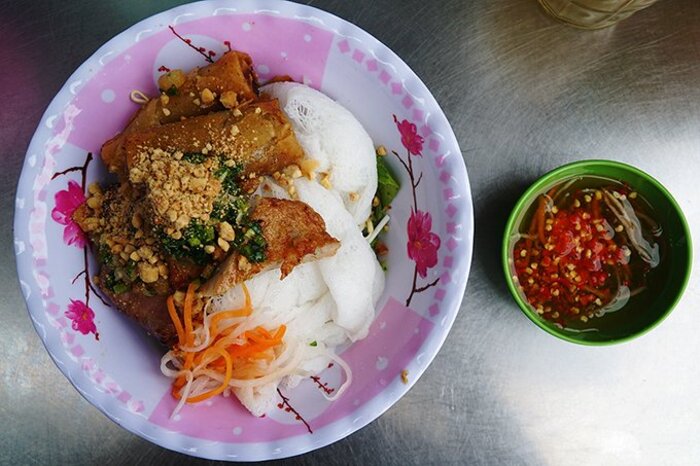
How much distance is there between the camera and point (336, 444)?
2285 mm

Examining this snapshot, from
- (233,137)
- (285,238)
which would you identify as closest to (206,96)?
(233,137)

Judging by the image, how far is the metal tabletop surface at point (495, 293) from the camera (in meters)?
2.27

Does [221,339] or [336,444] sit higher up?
[221,339]

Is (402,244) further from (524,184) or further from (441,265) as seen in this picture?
(524,184)

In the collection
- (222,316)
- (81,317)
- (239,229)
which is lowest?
(222,316)

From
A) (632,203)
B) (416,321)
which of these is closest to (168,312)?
(416,321)

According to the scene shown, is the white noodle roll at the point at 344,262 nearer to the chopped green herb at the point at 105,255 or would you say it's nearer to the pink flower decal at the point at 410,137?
the pink flower decal at the point at 410,137

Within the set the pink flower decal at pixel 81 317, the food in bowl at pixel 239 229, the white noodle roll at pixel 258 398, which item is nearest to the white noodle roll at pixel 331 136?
the food in bowl at pixel 239 229

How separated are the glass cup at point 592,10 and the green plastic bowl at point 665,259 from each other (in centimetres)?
57

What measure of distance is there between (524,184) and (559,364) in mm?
706

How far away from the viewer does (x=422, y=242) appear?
→ 1.79 m

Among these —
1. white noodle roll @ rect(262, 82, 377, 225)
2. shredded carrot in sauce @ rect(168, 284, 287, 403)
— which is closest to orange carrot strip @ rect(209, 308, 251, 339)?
shredded carrot in sauce @ rect(168, 284, 287, 403)

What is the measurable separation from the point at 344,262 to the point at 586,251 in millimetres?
984

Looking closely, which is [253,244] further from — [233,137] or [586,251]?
[586,251]
